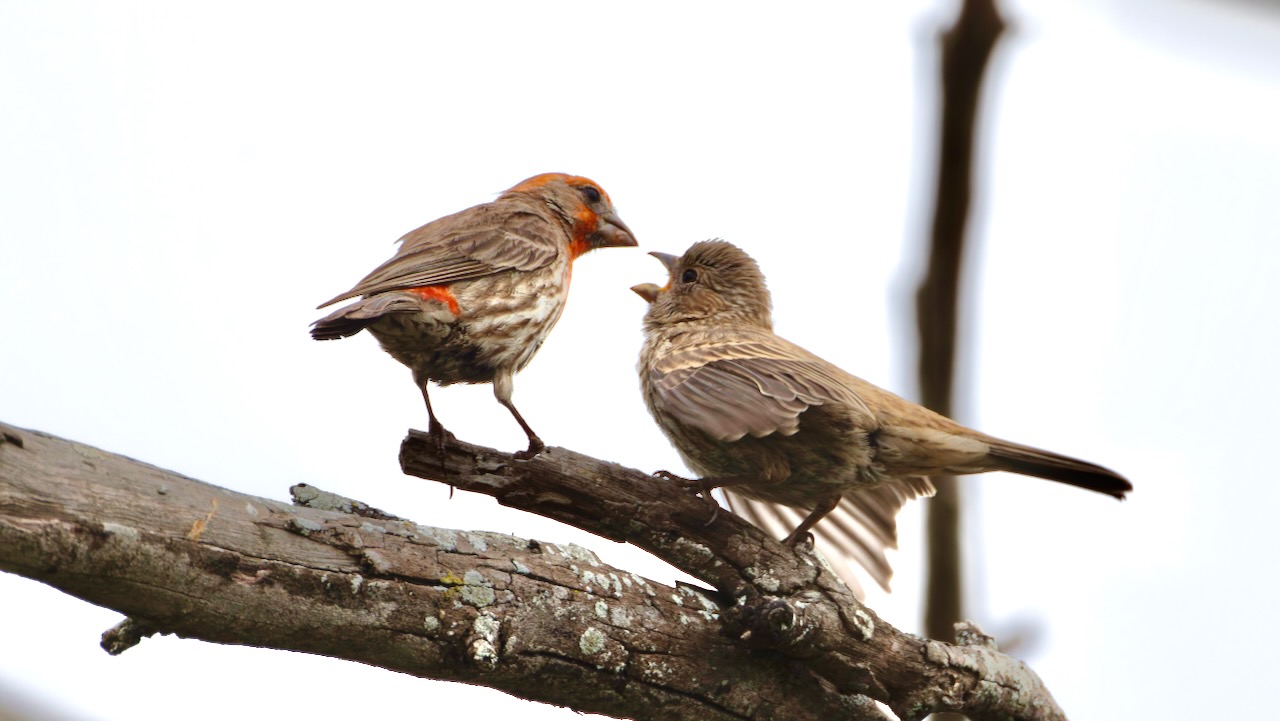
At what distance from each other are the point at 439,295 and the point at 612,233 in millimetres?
1723

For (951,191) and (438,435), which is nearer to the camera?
(951,191)

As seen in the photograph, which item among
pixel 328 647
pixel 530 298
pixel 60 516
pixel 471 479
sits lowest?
pixel 328 647

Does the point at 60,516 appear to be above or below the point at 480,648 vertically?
above

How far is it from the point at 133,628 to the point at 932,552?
241cm

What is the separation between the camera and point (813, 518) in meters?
4.95

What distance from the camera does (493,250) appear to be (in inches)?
220

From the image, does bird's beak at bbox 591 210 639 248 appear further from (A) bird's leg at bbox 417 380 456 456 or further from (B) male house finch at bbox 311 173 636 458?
(A) bird's leg at bbox 417 380 456 456

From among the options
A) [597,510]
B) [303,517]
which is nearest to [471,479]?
[597,510]

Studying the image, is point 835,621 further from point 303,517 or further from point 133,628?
point 133,628

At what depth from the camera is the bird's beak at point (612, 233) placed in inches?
264

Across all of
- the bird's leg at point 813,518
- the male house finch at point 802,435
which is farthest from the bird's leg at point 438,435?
the bird's leg at point 813,518

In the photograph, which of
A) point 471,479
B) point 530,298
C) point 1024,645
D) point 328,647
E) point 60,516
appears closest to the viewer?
point 60,516

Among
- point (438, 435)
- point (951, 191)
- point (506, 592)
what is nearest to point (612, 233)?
point (438, 435)

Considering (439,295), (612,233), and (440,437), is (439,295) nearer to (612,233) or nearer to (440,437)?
(440,437)
